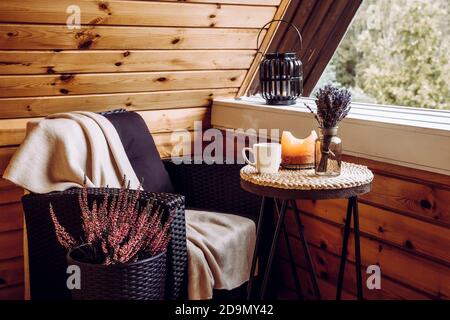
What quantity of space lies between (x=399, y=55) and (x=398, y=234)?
15.1ft

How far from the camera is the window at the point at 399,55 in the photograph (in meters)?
6.03

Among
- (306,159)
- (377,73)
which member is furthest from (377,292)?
(377,73)

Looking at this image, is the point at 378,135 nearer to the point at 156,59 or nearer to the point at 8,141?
the point at 156,59

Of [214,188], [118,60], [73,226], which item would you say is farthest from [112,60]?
[73,226]

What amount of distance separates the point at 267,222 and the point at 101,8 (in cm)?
110

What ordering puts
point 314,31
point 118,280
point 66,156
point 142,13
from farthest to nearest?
point 314,31, point 142,13, point 66,156, point 118,280

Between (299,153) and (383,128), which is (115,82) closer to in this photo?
(299,153)

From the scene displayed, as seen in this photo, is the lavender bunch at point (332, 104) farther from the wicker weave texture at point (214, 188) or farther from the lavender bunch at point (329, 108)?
the wicker weave texture at point (214, 188)

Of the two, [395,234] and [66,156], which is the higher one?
[66,156]

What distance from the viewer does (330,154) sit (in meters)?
1.87

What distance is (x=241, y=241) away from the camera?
2.20 m

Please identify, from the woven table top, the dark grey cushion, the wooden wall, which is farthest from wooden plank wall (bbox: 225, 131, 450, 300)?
the dark grey cushion

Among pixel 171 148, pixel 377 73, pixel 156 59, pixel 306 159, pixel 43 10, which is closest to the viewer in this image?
pixel 306 159

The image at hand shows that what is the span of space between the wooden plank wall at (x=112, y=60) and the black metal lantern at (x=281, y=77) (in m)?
0.21
